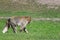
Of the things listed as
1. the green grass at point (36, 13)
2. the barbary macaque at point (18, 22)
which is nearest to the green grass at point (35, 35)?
the barbary macaque at point (18, 22)

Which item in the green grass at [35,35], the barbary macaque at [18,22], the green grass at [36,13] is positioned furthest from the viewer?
the green grass at [36,13]

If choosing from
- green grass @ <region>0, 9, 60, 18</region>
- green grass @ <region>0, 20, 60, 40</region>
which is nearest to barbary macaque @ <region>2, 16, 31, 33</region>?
green grass @ <region>0, 20, 60, 40</region>

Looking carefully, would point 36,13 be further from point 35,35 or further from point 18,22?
point 35,35

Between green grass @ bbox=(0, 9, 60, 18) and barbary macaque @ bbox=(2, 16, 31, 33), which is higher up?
barbary macaque @ bbox=(2, 16, 31, 33)

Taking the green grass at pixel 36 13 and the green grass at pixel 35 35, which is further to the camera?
the green grass at pixel 36 13

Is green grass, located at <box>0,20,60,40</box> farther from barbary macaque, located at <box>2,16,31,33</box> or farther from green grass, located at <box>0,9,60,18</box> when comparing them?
green grass, located at <box>0,9,60,18</box>

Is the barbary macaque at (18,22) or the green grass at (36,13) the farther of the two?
the green grass at (36,13)

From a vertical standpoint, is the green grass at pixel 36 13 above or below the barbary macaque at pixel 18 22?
below

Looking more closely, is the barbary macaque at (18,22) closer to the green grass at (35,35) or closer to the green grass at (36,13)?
the green grass at (35,35)

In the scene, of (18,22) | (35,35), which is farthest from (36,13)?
(35,35)

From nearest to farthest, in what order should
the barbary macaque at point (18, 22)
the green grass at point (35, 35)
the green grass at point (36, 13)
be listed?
1. the green grass at point (35, 35)
2. the barbary macaque at point (18, 22)
3. the green grass at point (36, 13)

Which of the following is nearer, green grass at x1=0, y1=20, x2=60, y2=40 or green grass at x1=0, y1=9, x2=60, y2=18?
green grass at x1=0, y1=20, x2=60, y2=40

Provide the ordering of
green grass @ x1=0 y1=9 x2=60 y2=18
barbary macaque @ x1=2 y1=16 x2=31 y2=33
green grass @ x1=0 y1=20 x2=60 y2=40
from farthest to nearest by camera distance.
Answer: green grass @ x1=0 y1=9 x2=60 y2=18, barbary macaque @ x1=2 y1=16 x2=31 y2=33, green grass @ x1=0 y1=20 x2=60 y2=40

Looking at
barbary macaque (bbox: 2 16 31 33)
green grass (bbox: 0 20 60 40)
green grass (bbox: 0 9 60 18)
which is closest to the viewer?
green grass (bbox: 0 20 60 40)
